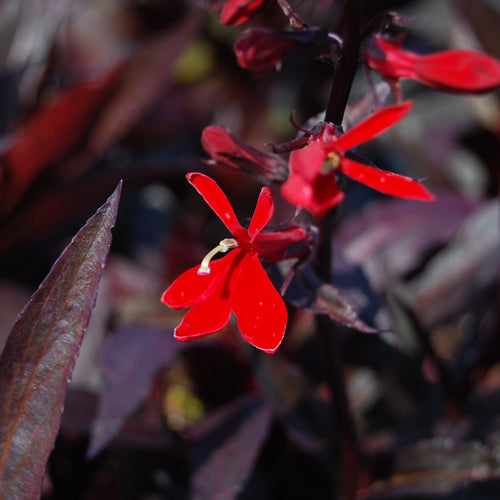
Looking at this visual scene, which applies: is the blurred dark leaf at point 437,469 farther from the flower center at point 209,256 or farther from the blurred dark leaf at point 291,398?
the flower center at point 209,256

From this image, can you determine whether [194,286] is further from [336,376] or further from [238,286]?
[336,376]

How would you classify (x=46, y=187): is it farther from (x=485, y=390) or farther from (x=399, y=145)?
(x=485, y=390)

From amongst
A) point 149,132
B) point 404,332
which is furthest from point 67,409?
point 149,132

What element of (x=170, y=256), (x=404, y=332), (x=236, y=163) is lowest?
(x=404, y=332)

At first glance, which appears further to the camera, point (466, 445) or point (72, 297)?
point (466, 445)

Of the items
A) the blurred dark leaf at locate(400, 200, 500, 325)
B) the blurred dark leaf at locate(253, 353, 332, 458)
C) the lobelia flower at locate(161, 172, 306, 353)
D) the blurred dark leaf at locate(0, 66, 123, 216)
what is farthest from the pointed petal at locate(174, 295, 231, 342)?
the blurred dark leaf at locate(0, 66, 123, 216)

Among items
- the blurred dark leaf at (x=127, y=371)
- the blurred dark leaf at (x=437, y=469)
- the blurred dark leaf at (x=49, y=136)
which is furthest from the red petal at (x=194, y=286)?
the blurred dark leaf at (x=49, y=136)
